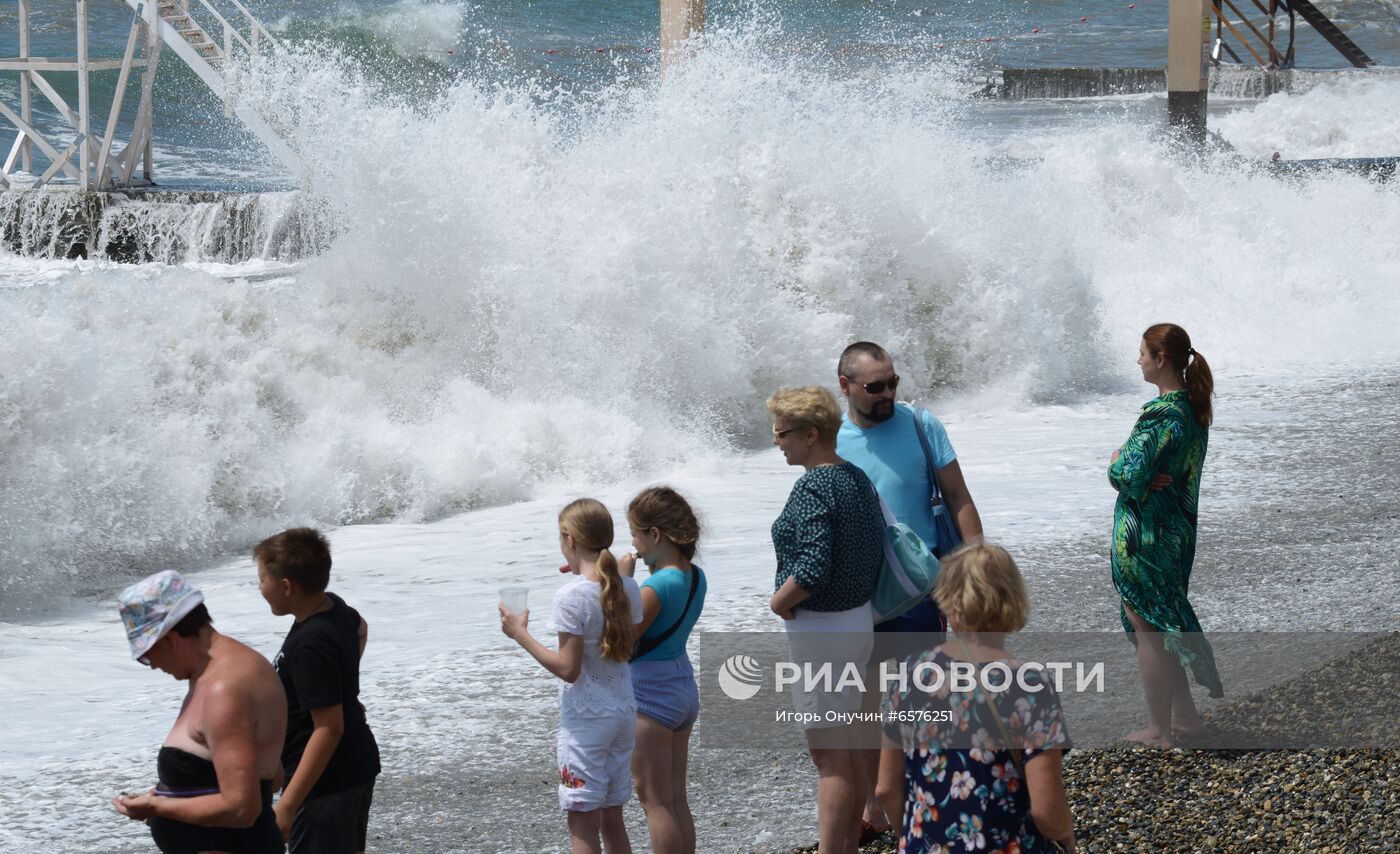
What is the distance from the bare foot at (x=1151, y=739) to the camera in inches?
185

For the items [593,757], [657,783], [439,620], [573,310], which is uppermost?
[573,310]

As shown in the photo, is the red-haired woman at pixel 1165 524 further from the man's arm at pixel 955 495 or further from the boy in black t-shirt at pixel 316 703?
the boy in black t-shirt at pixel 316 703

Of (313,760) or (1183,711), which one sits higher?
(313,760)

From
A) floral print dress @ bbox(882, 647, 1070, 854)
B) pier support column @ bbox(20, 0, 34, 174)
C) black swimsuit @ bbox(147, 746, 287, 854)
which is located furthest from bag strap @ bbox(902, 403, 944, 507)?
pier support column @ bbox(20, 0, 34, 174)

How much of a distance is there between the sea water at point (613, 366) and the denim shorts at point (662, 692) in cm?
150

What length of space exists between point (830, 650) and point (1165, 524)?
1.43 m

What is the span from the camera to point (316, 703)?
3.40 meters

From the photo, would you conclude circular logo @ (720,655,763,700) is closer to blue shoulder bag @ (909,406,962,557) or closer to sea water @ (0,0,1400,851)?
sea water @ (0,0,1400,851)

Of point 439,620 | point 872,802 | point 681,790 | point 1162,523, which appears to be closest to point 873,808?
point 872,802

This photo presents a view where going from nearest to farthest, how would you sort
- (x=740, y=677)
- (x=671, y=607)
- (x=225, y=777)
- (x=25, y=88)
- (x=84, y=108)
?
(x=225, y=777) < (x=671, y=607) < (x=740, y=677) < (x=84, y=108) < (x=25, y=88)

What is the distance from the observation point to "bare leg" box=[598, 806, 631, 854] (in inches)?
152

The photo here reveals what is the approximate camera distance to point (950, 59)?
138ft

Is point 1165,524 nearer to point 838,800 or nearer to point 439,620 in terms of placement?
point 838,800

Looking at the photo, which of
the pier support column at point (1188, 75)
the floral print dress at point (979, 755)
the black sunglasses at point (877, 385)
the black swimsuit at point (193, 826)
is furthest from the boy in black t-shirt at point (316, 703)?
the pier support column at point (1188, 75)
